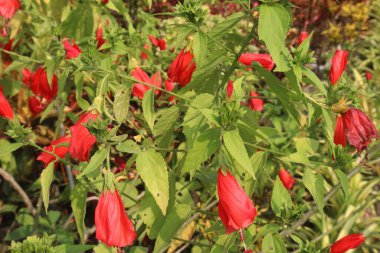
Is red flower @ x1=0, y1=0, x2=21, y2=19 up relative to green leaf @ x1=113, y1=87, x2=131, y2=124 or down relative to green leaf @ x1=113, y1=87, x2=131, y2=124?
up

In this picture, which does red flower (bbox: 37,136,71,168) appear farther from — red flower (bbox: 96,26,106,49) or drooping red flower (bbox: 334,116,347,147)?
drooping red flower (bbox: 334,116,347,147)

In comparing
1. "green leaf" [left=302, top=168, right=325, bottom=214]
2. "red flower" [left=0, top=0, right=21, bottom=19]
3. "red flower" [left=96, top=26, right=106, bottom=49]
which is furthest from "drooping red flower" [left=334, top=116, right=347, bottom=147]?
"red flower" [left=0, top=0, right=21, bottom=19]

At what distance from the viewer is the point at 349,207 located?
2.63m

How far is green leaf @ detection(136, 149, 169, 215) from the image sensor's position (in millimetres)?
959

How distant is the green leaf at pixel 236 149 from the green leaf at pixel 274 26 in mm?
170

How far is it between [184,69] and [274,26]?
422 millimetres

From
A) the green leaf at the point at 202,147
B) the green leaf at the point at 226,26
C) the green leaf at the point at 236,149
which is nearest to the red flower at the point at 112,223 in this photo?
the green leaf at the point at 202,147

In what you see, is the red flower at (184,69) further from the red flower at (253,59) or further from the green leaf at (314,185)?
the green leaf at (314,185)

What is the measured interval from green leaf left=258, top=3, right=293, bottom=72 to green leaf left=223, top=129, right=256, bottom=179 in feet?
0.56

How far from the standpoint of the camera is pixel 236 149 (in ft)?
2.80

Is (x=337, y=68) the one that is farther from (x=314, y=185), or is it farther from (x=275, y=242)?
(x=275, y=242)

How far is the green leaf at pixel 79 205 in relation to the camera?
44.3 inches

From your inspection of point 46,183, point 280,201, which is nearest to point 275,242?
point 280,201

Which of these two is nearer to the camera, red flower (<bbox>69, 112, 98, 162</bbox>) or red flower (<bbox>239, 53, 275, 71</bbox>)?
red flower (<bbox>69, 112, 98, 162</bbox>)
